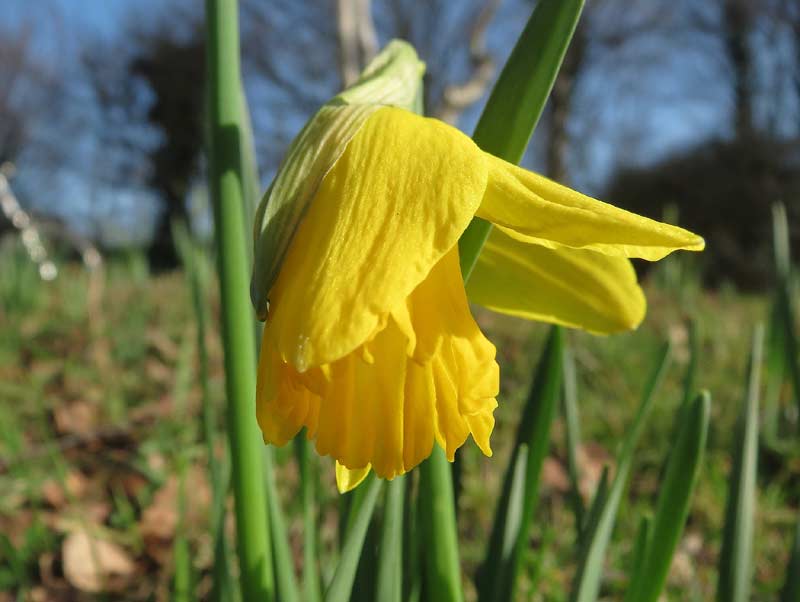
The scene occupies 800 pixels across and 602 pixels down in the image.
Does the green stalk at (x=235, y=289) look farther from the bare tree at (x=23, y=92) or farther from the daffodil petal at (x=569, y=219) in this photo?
the bare tree at (x=23, y=92)

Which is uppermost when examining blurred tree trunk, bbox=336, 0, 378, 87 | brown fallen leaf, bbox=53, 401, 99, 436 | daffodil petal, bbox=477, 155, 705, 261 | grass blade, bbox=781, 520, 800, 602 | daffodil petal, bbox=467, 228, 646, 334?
blurred tree trunk, bbox=336, 0, 378, 87

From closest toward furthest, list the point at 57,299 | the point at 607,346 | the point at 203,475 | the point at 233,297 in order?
the point at 233,297 < the point at 203,475 < the point at 607,346 < the point at 57,299

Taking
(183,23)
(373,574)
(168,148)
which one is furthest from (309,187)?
(183,23)

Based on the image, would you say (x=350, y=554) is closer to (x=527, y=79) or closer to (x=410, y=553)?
(x=410, y=553)

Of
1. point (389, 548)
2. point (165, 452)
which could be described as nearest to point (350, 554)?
point (389, 548)

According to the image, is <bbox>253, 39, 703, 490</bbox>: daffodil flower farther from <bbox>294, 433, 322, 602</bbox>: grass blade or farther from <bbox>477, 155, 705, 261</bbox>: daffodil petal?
<bbox>294, 433, 322, 602</bbox>: grass blade

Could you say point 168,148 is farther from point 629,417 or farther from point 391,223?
point 391,223

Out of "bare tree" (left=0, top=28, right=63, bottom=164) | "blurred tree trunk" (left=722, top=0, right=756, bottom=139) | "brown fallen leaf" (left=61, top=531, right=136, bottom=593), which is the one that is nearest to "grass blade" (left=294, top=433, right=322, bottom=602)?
"brown fallen leaf" (left=61, top=531, right=136, bottom=593)

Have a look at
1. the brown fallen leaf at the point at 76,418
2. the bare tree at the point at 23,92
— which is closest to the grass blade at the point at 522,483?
the brown fallen leaf at the point at 76,418
